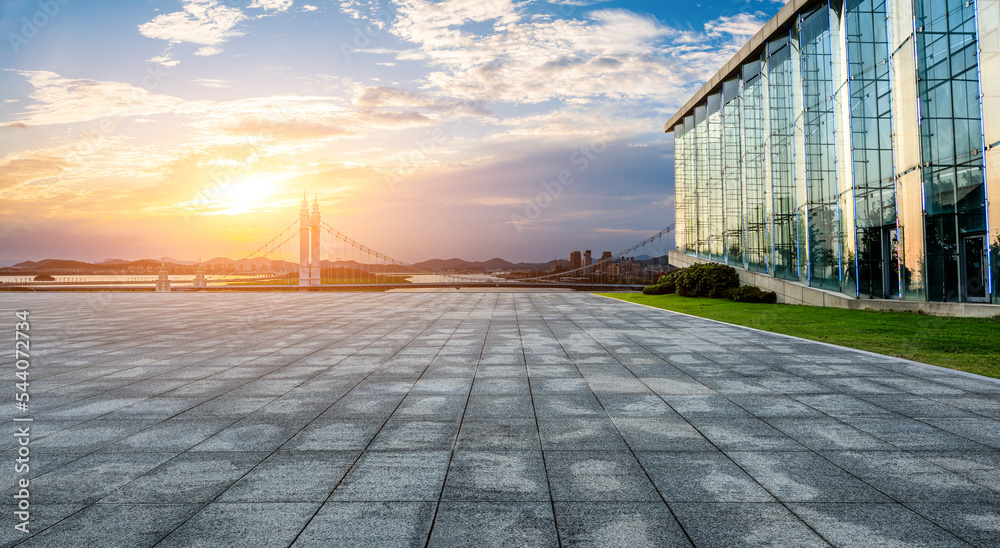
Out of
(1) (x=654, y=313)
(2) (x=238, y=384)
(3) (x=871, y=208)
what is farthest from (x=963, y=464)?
(3) (x=871, y=208)

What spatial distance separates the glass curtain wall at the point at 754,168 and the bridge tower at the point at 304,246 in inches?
1242

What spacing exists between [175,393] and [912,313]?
21.1 meters

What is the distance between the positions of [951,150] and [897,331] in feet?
28.9

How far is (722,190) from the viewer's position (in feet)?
117

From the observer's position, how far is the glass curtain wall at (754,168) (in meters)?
29.3

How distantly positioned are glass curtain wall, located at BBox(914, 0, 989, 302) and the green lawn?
2.10m

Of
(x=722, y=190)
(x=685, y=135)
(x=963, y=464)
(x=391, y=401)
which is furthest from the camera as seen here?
(x=685, y=135)

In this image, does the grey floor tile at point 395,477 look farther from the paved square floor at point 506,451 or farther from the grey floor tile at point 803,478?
the grey floor tile at point 803,478

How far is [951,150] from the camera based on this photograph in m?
17.7

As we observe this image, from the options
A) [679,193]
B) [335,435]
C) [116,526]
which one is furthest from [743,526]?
[679,193]

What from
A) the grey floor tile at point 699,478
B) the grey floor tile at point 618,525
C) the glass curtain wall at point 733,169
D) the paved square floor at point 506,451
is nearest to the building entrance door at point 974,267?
the paved square floor at point 506,451

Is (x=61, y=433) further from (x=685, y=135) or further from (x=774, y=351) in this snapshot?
(x=685, y=135)

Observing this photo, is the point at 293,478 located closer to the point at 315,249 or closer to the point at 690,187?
the point at 315,249

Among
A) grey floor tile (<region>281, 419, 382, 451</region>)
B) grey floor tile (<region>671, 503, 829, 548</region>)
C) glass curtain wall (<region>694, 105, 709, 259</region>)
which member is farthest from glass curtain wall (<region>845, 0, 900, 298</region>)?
grey floor tile (<region>281, 419, 382, 451</region>)
